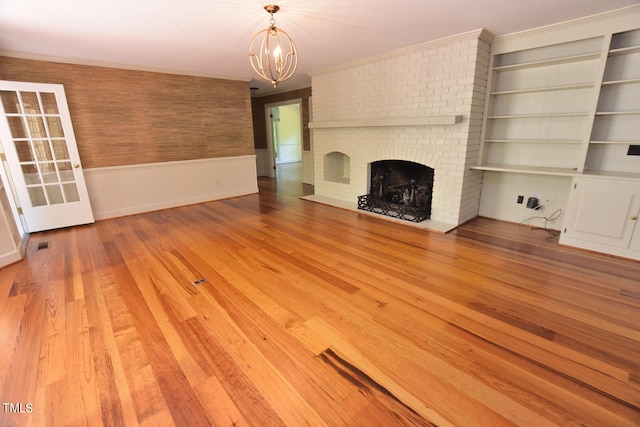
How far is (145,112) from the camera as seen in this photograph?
4.86 metres

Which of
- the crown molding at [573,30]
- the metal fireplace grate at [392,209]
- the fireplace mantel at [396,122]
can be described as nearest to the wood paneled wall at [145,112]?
the fireplace mantel at [396,122]

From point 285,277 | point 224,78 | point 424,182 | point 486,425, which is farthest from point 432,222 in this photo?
point 224,78

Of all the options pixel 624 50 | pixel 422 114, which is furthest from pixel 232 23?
pixel 624 50

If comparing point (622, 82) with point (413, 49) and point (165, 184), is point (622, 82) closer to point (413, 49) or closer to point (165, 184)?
point (413, 49)

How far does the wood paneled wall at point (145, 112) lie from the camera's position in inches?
167

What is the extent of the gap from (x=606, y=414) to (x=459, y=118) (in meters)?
3.18

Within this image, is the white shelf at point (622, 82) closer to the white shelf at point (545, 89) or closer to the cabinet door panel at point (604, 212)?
the white shelf at point (545, 89)

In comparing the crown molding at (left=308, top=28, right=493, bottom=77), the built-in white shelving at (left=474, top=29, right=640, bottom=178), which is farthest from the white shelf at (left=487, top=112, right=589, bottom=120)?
the crown molding at (left=308, top=28, right=493, bottom=77)

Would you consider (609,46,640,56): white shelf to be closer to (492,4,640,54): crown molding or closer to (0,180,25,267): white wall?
(492,4,640,54): crown molding

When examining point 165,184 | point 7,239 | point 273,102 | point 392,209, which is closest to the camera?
point 7,239

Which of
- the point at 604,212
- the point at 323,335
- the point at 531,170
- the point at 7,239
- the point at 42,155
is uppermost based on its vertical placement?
the point at 42,155

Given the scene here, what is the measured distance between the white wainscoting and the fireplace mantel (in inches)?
78.3

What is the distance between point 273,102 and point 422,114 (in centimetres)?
509

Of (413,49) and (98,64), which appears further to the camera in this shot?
(98,64)
